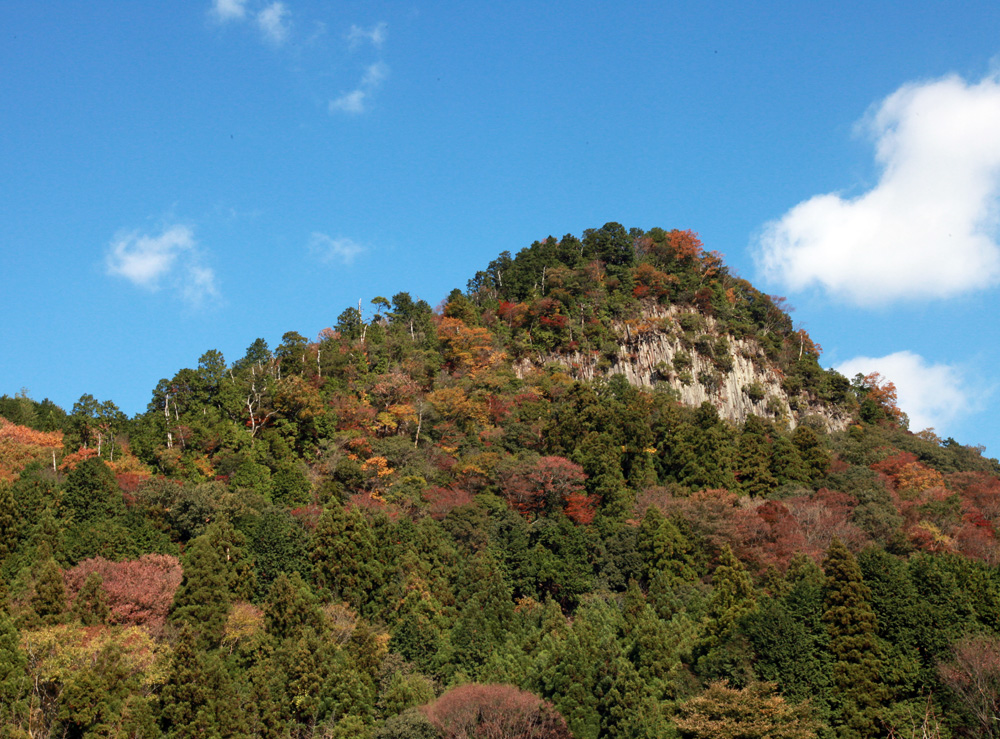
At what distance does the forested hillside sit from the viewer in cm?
3003

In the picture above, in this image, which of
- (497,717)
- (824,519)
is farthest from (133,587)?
(824,519)

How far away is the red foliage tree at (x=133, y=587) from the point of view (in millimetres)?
34375

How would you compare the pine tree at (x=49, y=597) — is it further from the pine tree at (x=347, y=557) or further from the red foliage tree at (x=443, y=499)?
the red foliage tree at (x=443, y=499)

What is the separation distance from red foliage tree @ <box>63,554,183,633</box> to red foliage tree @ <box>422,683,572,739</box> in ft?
37.2

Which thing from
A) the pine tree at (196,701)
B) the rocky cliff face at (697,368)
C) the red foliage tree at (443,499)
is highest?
the rocky cliff face at (697,368)

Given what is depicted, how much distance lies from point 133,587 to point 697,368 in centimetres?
3985

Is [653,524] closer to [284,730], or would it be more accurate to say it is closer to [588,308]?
[284,730]

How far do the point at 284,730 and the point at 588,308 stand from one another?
4126 cm

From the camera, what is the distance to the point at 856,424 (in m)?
62.4

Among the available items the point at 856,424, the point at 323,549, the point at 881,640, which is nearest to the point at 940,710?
the point at 881,640

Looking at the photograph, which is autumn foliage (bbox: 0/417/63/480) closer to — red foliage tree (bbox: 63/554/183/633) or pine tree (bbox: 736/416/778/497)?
red foliage tree (bbox: 63/554/183/633)

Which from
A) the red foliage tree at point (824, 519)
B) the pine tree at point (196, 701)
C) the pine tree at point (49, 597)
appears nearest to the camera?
the pine tree at point (196, 701)

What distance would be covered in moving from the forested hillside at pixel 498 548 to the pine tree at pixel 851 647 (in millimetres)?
100

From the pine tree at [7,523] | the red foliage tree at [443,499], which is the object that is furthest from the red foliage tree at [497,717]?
the pine tree at [7,523]
